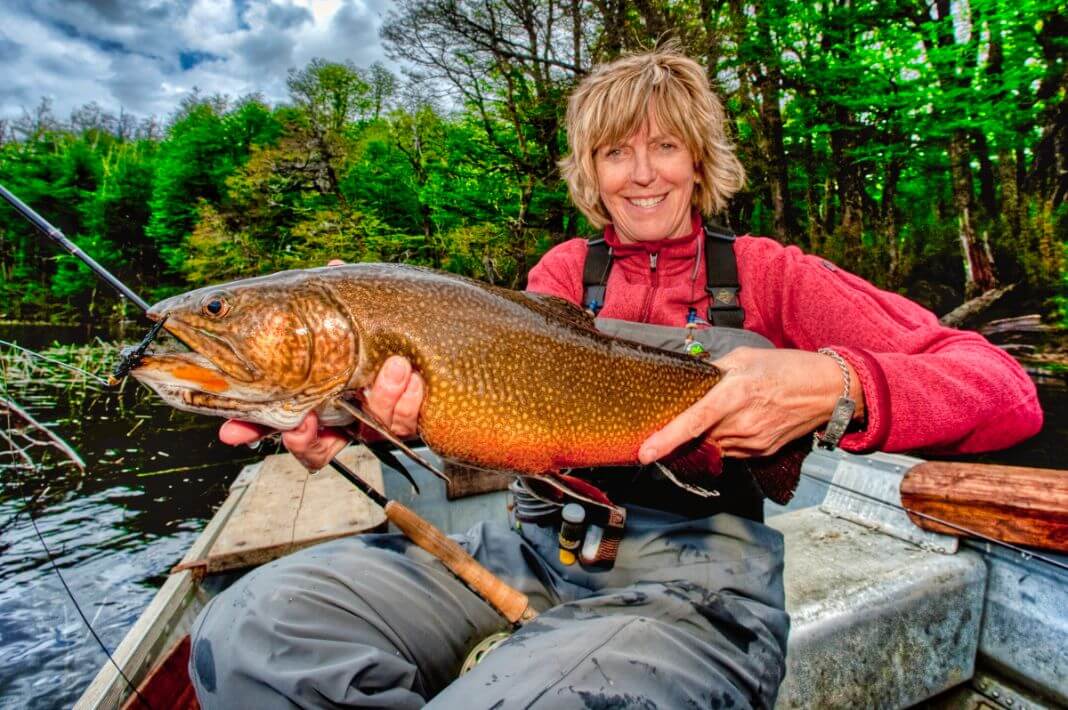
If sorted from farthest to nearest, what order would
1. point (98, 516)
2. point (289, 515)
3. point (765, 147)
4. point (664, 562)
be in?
point (765, 147) → point (98, 516) → point (289, 515) → point (664, 562)

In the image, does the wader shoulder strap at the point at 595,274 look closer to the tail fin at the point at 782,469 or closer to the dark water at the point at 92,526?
the tail fin at the point at 782,469

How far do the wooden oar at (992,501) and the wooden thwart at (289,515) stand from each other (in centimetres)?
286

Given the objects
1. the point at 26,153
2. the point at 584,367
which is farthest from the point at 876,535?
the point at 26,153

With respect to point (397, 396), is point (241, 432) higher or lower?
lower

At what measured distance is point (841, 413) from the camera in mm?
1731

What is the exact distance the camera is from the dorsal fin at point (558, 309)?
1862 mm

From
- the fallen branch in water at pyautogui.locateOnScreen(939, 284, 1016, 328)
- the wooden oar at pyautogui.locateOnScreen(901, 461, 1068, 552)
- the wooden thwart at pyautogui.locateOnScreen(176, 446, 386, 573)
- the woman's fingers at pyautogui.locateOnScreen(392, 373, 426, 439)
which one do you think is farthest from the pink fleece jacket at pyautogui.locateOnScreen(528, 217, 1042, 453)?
the fallen branch in water at pyautogui.locateOnScreen(939, 284, 1016, 328)

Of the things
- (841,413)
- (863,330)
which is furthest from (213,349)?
(863,330)

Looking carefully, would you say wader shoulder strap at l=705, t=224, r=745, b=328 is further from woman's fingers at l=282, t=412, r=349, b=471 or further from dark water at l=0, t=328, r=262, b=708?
dark water at l=0, t=328, r=262, b=708

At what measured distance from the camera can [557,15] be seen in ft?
54.6

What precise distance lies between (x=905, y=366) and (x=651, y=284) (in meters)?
1.00

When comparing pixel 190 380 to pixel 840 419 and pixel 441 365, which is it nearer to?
pixel 441 365

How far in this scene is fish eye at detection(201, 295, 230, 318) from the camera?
163cm

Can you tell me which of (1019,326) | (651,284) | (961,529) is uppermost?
(651,284)
